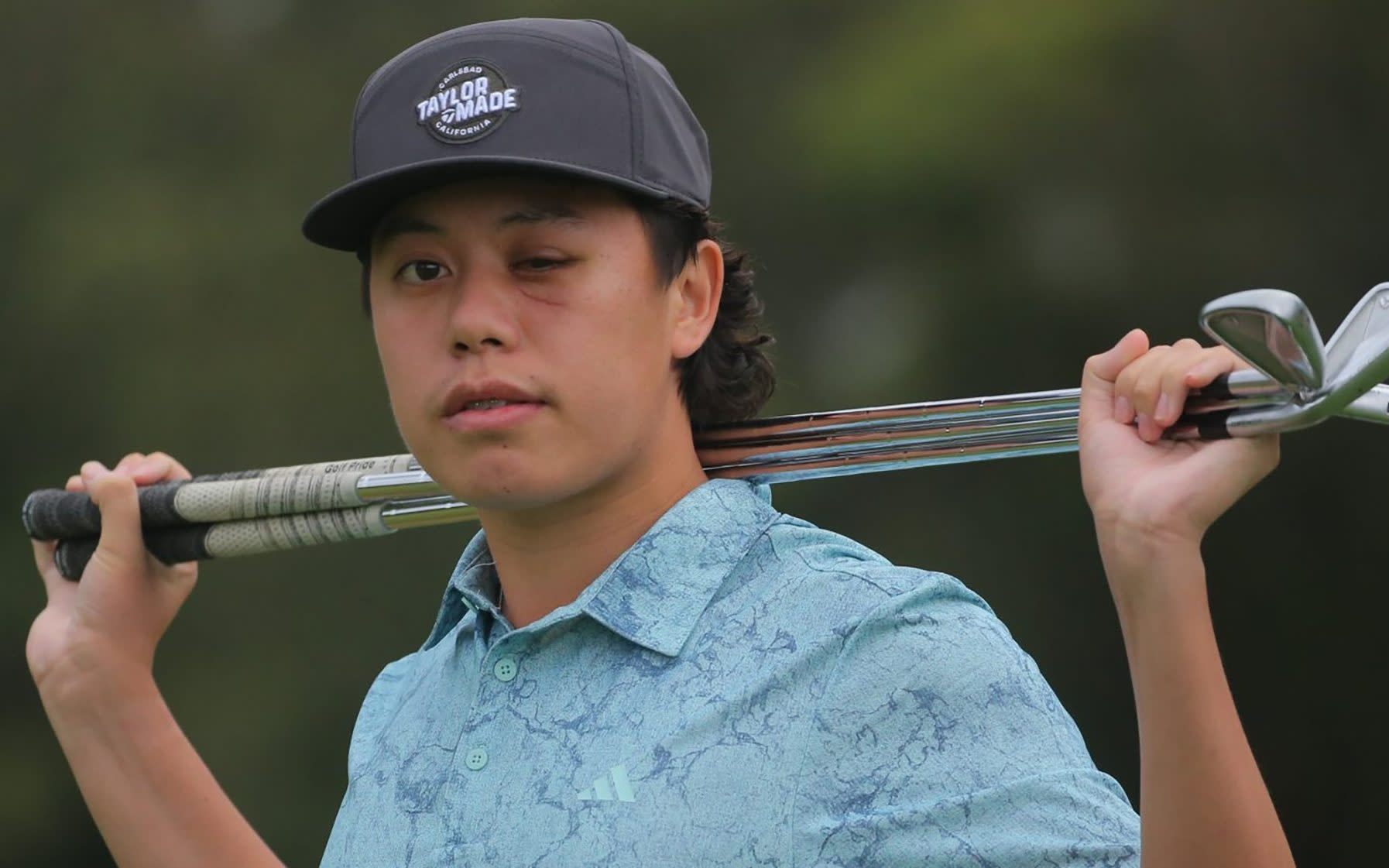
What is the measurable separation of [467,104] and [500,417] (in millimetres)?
249

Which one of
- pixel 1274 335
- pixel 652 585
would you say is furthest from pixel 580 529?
pixel 1274 335

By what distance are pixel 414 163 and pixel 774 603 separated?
17.4 inches

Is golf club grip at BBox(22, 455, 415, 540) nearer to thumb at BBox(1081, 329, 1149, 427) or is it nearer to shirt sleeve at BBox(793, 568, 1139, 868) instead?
shirt sleeve at BBox(793, 568, 1139, 868)

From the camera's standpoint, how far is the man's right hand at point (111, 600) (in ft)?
6.34

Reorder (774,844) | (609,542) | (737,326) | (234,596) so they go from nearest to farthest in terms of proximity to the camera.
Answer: (774,844) < (609,542) < (737,326) < (234,596)

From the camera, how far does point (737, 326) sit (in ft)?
5.76

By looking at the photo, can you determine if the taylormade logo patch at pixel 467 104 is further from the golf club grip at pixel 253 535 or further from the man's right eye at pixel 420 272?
the golf club grip at pixel 253 535

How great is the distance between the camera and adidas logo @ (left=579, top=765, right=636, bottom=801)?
1.35m

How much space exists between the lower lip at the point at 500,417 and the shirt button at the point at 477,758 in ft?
0.83

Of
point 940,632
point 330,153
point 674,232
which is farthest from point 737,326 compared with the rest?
point 330,153

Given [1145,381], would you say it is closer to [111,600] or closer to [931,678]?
[931,678]

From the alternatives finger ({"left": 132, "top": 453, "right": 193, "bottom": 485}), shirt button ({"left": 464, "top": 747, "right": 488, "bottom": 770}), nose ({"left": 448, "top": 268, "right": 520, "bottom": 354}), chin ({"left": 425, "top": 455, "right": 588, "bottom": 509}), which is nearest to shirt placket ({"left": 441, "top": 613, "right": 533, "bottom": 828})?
shirt button ({"left": 464, "top": 747, "right": 488, "bottom": 770})

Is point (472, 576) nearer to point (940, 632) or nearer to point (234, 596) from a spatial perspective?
point (940, 632)

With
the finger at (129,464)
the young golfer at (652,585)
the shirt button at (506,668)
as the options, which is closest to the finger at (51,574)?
the finger at (129,464)
